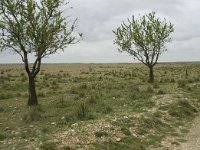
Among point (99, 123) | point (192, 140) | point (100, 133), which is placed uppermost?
point (99, 123)

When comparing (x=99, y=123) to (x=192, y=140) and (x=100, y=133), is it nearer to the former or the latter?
(x=100, y=133)

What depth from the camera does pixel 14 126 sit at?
1508 cm

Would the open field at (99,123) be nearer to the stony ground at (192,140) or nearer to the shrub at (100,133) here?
the shrub at (100,133)

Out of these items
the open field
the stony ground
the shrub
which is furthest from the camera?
the shrub

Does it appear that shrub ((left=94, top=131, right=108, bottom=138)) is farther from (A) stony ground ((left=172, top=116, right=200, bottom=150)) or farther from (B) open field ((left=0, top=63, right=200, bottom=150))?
(A) stony ground ((left=172, top=116, right=200, bottom=150))

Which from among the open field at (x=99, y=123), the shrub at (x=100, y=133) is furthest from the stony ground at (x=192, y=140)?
the shrub at (x=100, y=133)

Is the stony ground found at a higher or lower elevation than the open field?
lower

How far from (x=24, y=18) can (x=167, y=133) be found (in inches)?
406

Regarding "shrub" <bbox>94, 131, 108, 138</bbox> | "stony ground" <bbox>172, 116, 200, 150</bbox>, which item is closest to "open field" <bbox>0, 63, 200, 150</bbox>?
"shrub" <bbox>94, 131, 108, 138</bbox>

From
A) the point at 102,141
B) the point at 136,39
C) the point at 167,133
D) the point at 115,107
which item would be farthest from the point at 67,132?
the point at 136,39

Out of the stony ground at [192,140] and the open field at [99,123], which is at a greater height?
the open field at [99,123]

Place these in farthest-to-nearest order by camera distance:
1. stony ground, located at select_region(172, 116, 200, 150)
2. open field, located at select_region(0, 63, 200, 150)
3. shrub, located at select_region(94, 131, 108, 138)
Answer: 1. shrub, located at select_region(94, 131, 108, 138)
2. stony ground, located at select_region(172, 116, 200, 150)
3. open field, located at select_region(0, 63, 200, 150)

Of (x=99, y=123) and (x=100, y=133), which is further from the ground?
(x=99, y=123)

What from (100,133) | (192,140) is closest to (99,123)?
(100,133)
